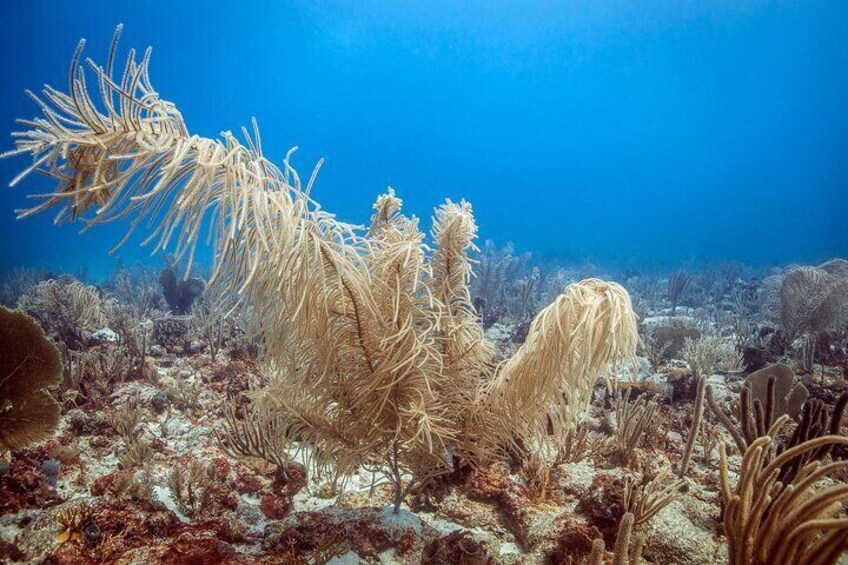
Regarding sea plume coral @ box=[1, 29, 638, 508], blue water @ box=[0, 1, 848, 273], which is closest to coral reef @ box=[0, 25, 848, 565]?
sea plume coral @ box=[1, 29, 638, 508]

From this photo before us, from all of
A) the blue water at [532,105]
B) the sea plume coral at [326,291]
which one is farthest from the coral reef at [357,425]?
the blue water at [532,105]

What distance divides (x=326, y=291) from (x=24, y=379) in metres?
2.93

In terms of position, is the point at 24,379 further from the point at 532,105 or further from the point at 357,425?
the point at 532,105

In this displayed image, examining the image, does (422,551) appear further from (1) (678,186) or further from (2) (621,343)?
(1) (678,186)

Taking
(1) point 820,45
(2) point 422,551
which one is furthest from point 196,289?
(1) point 820,45

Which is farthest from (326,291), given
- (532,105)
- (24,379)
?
(532,105)

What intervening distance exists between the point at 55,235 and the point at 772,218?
21792 cm

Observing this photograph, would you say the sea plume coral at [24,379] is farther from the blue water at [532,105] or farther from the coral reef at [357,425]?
the blue water at [532,105]

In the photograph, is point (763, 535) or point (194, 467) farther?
point (194, 467)

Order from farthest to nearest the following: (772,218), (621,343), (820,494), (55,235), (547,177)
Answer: (547,177) < (772,218) < (55,235) < (621,343) < (820,494)

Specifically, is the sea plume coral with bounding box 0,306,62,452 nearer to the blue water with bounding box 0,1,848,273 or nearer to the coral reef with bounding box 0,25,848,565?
the coral reef with bounding box 0,25,848,565

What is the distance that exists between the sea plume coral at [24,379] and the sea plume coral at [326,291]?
5.09 ft

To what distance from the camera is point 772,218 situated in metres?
149

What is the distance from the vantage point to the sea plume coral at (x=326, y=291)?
220 cm
